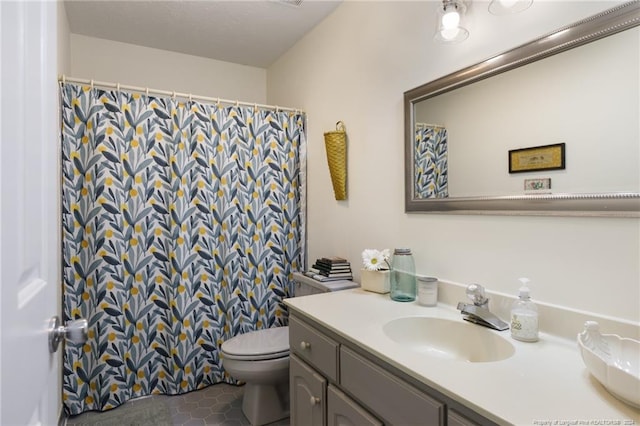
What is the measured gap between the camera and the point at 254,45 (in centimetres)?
287

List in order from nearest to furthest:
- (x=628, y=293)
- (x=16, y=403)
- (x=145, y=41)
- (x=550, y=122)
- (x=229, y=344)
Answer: (x=16, y=403) → (x=628, y=293) → (x=550, y=122) → (x=229, y=344) → (x=145, y=41)

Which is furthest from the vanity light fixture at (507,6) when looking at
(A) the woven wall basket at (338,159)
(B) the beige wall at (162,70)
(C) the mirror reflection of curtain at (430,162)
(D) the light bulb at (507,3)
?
(B) the beige wall at (162,70)

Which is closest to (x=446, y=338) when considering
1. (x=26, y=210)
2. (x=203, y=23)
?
(x=26, y=210)

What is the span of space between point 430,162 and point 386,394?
1.03 meters

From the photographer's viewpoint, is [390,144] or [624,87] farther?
[390,144]

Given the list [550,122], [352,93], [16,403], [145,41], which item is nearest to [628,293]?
[550,122]

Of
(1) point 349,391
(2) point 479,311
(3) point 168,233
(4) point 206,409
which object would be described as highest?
(3) point 168,233

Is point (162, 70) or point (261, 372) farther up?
point (162, 70)

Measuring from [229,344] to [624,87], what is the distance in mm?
2045

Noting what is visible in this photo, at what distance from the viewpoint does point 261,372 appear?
190cm

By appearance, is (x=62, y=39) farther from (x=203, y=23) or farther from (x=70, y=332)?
(x=70, y=332)

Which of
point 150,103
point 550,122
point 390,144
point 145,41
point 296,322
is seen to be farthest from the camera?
point 145,41

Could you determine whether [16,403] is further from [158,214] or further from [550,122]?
[158,214]

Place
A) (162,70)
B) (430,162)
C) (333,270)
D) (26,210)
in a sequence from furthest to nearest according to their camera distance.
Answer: (162,70) < (333,270) < (430,162) < (26,210)
